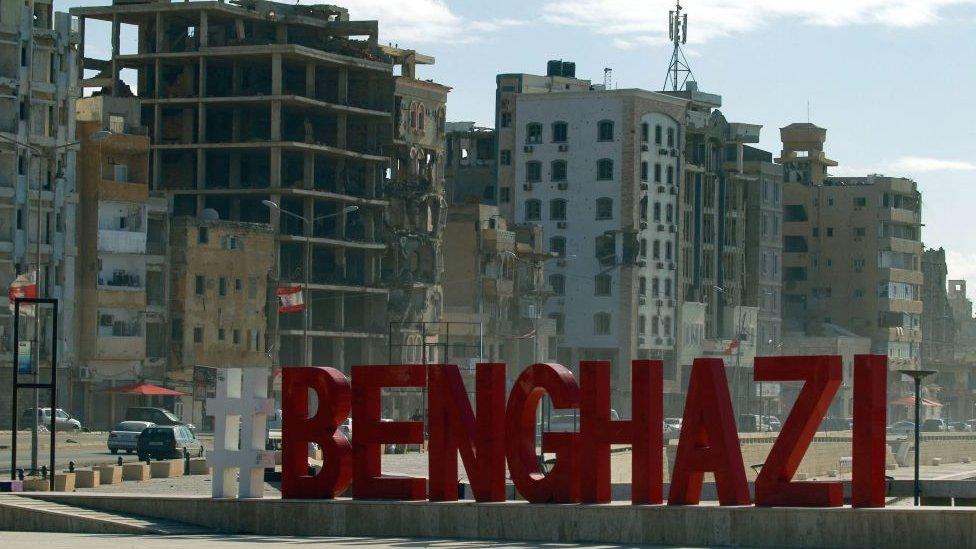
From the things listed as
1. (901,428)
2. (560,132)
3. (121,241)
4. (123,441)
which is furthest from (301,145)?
(901,428)

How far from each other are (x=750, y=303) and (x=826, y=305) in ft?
55.5

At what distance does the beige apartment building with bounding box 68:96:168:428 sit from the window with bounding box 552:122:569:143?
46445 mm

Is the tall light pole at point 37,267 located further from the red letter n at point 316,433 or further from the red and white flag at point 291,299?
the red and white flag at point 291,299

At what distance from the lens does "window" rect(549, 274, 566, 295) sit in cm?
16288

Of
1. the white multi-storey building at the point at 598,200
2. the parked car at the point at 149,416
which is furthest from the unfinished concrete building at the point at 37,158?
the white multi-storey building at the point at 598,200

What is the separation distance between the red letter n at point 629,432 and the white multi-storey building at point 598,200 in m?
111

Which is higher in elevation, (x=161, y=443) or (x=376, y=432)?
(x=376, y=432)

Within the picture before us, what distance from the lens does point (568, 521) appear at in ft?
155

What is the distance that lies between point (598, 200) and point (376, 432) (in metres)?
113

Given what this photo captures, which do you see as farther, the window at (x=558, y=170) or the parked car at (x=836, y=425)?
the parked car at (x=836, y=425)

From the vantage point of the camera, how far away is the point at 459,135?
168 metres

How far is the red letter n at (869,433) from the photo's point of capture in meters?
45.4

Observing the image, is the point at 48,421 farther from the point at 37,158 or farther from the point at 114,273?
the point at 114,273

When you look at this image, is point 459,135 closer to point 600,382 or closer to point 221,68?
point 221,68
